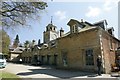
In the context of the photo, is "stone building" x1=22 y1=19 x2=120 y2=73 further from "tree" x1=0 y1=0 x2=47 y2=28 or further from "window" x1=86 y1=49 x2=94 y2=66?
"tree" x1=0 y1=0 x2=47 y2=28

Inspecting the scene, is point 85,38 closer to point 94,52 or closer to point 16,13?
point 94,52

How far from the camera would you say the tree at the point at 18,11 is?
43.1ft

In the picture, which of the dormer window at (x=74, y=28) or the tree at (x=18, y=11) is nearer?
the tree at (x=18, y=11)

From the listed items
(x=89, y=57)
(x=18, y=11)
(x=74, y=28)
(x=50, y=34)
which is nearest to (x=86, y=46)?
(x=89, y=57)

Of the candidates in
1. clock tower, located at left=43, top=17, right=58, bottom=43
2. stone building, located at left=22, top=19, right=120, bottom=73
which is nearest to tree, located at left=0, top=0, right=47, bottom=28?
stone building, located at left=22, top=19, right=120, bottom=73

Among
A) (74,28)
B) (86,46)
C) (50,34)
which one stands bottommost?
(86,46)

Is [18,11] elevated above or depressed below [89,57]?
above

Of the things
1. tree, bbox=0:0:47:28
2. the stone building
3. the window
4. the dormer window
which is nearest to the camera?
tree, bbox=0:0:47:28

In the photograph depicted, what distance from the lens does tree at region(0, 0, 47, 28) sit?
13.1 metres

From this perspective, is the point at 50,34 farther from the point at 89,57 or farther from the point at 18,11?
the point at 18,11

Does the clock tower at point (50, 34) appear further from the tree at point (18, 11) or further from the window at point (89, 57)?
the tree at point (18, 11)

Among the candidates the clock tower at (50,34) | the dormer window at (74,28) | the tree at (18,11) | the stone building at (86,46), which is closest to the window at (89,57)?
the stone building at (86,46)

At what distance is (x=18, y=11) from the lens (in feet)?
45.5

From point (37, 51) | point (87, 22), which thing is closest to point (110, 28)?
point (87, 22)
